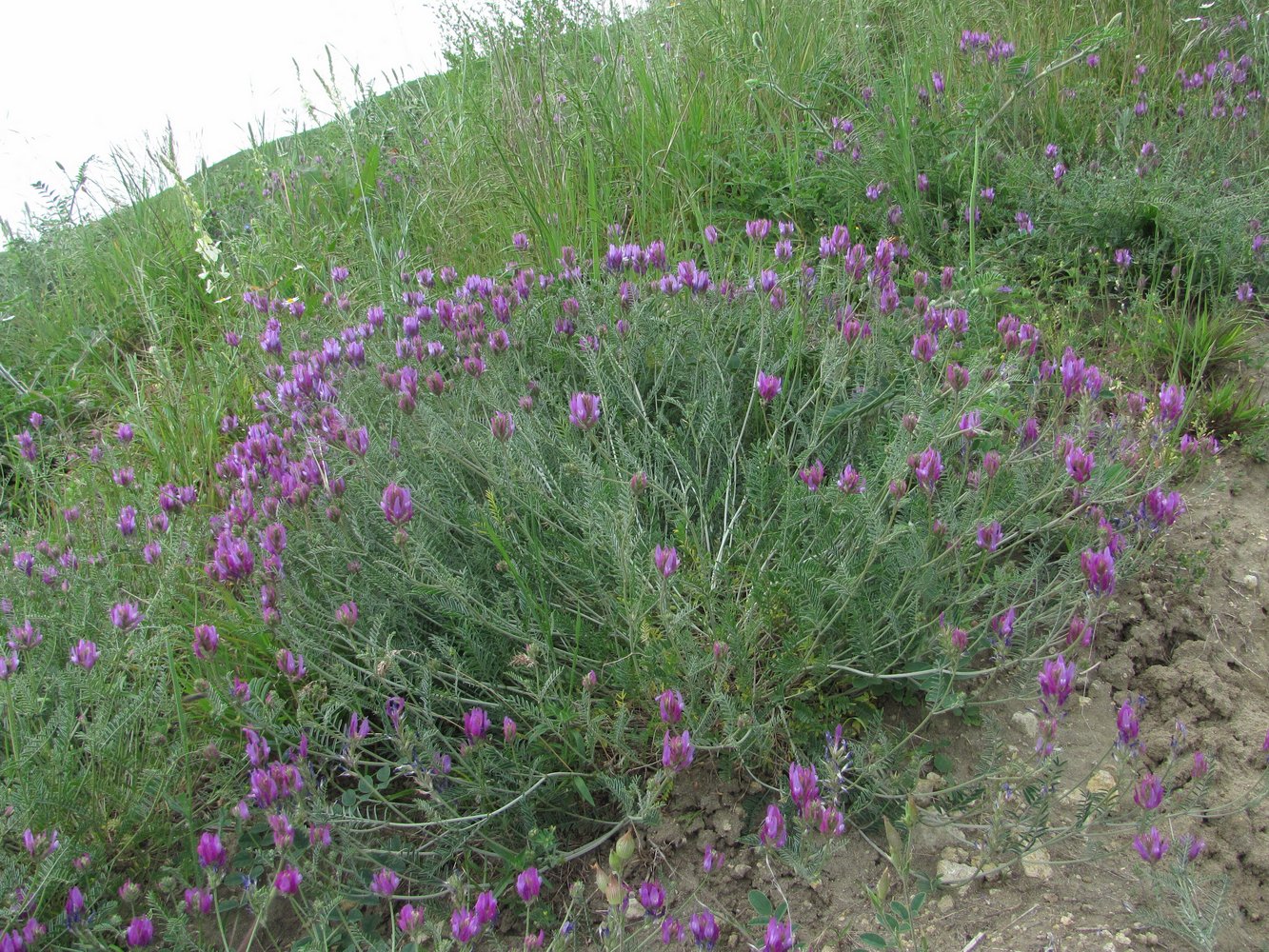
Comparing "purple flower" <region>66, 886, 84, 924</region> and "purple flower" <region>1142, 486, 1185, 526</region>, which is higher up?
"purple flower" <region>66, 886, 84, 924</region>

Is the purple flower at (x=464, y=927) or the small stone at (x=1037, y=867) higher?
the purple flower at (x=464, y=927)

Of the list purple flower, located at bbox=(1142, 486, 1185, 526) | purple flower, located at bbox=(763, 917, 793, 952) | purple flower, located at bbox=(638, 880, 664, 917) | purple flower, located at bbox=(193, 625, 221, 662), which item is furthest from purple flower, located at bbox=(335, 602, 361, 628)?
purple flower, located at bbox=(1142, 486, 1185, 526)

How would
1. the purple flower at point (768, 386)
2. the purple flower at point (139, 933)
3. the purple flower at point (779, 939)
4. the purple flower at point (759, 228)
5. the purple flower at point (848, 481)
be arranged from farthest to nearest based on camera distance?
the purple flower at point (759, 228) < the purple flower at point (768, 386) < the purple flower at point (848, 481) < the purple flower at point (139, 933) < the purple flower at point (779, 939)

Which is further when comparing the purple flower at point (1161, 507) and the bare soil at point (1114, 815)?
the purple flower at point (1161, 507)

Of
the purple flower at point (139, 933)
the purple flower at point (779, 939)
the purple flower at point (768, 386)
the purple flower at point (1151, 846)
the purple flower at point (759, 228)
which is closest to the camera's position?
the purple flower at point (779, 939)

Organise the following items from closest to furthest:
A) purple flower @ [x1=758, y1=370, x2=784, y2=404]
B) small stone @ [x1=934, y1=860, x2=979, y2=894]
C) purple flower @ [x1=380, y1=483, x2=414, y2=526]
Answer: small stone @ [x1=934, y1=860, x2=979, y2=894], purple flower @ [x1=380, y1=483, x2=414, y2=526], purple flower @ [x1=758, y1=370, x2=784, y2=404]

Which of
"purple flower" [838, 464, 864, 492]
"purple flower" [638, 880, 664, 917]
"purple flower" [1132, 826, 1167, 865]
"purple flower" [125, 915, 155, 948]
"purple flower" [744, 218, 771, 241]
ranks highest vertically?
"purple flower" [744, 218, 771, 241]

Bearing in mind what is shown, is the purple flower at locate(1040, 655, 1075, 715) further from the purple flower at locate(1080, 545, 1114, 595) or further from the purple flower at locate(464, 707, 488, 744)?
the purple flower at locate(464, 707, 488, 744)

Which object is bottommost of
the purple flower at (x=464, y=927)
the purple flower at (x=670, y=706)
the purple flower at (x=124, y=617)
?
the purple flower at (x=464, y=927)

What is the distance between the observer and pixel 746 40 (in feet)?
15.1

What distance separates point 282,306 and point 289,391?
1189mm

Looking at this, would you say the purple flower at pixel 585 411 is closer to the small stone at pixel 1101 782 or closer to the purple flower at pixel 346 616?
the purple flower at pixel 346 616

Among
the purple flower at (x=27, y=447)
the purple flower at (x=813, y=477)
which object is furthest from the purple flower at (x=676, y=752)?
the purple flower at (x=27, y=447)

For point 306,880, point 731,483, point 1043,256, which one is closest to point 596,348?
point 731,483
